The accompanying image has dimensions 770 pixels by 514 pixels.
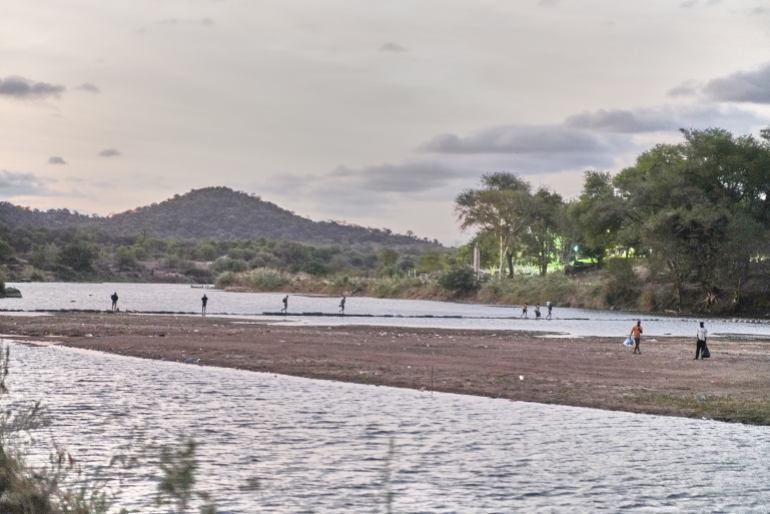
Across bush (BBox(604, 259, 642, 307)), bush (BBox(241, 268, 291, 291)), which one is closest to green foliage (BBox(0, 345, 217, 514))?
bush (BBox(604, 259, 642, 307))

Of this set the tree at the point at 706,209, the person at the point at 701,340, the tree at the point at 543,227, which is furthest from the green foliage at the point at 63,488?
the tree at the point at 543,227

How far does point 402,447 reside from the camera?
18.6m

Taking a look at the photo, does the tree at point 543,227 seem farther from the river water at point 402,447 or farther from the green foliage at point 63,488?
the green foliage at point 63,488

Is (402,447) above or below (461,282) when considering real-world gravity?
below

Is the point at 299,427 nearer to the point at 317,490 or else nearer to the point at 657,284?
the point at 317,490

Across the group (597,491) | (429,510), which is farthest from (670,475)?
(429,510)

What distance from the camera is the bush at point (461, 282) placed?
133125 millimetres

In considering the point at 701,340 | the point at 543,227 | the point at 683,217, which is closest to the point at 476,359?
the point at 701,340

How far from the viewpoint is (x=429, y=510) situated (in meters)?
14.0

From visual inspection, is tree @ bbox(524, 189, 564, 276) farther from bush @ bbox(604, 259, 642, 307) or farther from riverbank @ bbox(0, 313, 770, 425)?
riverbank @ bbox(0, 313, 770, 425)

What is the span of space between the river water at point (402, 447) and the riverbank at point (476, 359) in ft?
7.20

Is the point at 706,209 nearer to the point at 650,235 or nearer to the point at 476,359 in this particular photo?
the point at 650,235

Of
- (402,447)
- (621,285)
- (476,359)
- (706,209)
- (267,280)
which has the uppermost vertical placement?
(706,209)

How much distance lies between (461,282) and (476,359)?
97.1m
